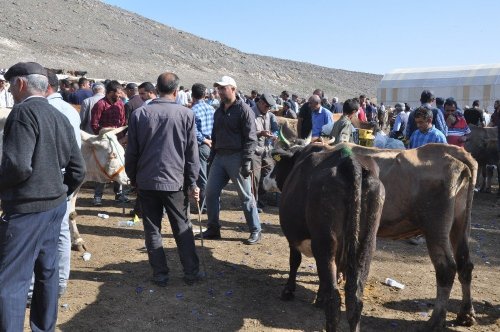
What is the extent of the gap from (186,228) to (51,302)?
2.01 m

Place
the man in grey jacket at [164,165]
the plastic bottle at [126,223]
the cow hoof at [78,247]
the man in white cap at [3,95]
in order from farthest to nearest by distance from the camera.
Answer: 1. the man in white cap at [3,95]
2. the plastic bottle at [126,223]
3. the cow hoof at [78,247]
4. the man in grey jacket at [164,165]

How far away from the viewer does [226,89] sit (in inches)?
277

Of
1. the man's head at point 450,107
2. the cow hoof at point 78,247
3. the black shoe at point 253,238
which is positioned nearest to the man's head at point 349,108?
the black shoe at point 253,238

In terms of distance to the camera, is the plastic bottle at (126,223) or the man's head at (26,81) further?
the plastic bottle at (126,223)

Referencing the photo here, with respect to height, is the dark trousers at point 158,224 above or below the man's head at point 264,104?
below

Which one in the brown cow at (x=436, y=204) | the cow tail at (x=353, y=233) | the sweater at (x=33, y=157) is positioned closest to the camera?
the sweater at (x=33, y=157)

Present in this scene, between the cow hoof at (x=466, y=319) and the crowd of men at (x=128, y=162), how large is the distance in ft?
8.90

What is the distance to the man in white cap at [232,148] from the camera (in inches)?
278

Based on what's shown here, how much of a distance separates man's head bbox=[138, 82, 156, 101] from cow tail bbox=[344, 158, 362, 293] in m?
4.85

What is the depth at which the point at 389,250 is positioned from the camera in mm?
7664

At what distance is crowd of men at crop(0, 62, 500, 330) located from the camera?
3564 millimetres

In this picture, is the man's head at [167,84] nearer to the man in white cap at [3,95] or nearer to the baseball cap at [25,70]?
the baseball cap at [25,70]

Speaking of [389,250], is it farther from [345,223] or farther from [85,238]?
[85,238]

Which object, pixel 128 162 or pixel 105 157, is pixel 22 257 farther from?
pixel 105 157
